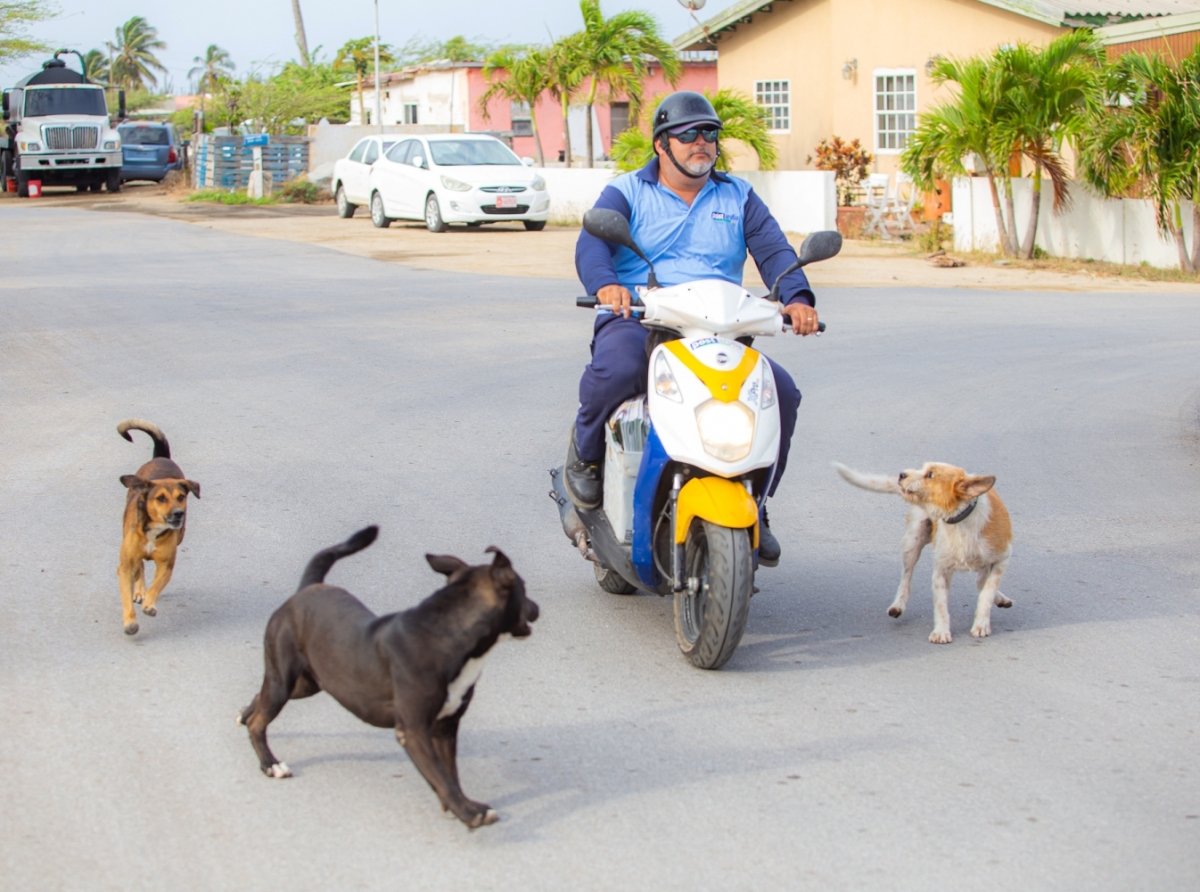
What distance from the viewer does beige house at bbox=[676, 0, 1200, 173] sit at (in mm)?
26547

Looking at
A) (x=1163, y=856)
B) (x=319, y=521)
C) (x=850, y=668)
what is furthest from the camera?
(x=319, y=521)

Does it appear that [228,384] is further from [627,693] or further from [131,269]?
[131,269]

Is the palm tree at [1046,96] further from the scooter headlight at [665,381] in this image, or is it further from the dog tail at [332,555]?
the dog tail at [332,555]

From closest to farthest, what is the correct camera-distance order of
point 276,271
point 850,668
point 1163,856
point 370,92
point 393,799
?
1. point 1163,856
2. point 393,799
3. point 850,668
4. point 276,271
5. point 370,92

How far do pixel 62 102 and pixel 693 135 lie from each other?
A: 36933mm

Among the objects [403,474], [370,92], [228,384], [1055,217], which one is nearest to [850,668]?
[403,474]

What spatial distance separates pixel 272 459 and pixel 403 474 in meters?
0.87

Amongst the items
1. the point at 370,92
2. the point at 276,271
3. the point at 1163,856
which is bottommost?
the point at 1163,856

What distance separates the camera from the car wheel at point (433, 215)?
987 inches

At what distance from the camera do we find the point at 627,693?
474 cm

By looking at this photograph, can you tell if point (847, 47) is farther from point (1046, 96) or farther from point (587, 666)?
point (587, 666)

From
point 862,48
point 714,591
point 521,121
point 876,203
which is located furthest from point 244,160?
point 714,591

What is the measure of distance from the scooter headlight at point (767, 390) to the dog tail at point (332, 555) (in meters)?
1.47

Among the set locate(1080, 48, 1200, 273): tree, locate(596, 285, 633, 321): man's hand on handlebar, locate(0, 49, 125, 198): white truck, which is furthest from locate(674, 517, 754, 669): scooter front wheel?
locate(0, 49, 125, 198): white truck
